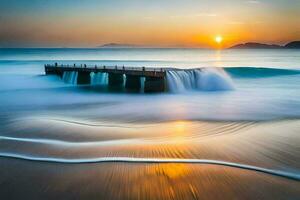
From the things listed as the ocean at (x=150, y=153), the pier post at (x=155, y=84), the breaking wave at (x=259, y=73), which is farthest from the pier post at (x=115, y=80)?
the breaking wave at (x=259, y=73)

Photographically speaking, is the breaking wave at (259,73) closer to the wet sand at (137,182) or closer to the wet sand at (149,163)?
the wet sand at (149,163)

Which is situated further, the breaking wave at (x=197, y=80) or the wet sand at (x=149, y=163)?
the breaking wave at (x=197, y=80)

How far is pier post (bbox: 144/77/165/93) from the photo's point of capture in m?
21.7

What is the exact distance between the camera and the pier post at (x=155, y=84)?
21.7m

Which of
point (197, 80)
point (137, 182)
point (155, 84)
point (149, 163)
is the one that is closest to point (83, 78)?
point (155, 84)

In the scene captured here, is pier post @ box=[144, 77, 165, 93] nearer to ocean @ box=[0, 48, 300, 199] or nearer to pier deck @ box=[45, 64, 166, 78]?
pier deck @ box=[45, 64, 166, 78]

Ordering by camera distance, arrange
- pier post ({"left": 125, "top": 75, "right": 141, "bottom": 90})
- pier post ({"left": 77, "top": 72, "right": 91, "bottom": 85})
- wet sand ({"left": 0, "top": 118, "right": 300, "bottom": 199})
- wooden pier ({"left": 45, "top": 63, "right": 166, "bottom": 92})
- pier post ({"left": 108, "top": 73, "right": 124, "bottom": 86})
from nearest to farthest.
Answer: wet sand ({"left": 0, "top": 118, "right": 300, "bottom": 199})
wooden pier ({"left": 45, "top": 63, "right": 166, "bottom": 92})
pier post ({"left": 125, "top": 75, "right": 141, "bottom": 90})
pier post ({"left": 108, "top": 73, "right": 124, "bottom": 86})
pier post ({"left": 77, "top": 72, "right": 91, "bottom": 85})

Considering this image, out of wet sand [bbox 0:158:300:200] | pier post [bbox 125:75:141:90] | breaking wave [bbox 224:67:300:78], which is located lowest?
wet sand [bbox 0:158:300:200]

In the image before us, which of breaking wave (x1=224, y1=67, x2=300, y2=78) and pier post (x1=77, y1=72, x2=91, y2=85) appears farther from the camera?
breaking wave (x1=224, y1=67, x2=300, y2=78)

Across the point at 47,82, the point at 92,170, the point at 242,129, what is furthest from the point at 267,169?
the point at 47,82

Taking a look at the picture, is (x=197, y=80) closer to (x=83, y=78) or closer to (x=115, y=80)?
(x=115, y=80)

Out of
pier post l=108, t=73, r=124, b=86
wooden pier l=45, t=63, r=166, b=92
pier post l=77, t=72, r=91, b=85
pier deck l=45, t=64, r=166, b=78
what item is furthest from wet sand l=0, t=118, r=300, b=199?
pier post l=77, t=72, r=91, b=85

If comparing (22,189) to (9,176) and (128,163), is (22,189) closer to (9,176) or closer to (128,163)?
Result: (9,176)

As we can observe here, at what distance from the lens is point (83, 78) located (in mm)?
29438
